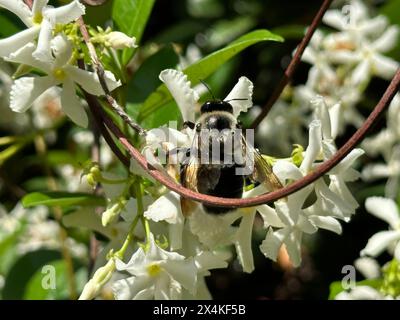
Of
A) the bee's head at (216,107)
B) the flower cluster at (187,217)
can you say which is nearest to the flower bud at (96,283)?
the flower cluster at (187,217)

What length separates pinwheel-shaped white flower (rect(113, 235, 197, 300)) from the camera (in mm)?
942

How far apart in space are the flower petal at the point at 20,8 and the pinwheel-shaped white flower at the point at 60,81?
0.16 ft

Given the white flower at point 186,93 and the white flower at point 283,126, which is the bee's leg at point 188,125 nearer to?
the white flower at point 186,93

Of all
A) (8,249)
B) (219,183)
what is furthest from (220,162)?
(8,249)

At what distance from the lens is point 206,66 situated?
42.4 inches

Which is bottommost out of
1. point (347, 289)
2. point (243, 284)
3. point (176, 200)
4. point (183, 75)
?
point (243, 284)

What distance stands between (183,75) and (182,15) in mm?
1129

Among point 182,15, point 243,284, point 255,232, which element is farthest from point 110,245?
point 182,15

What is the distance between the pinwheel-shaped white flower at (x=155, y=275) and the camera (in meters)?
0.94

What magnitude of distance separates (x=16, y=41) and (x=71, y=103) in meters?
0.10
